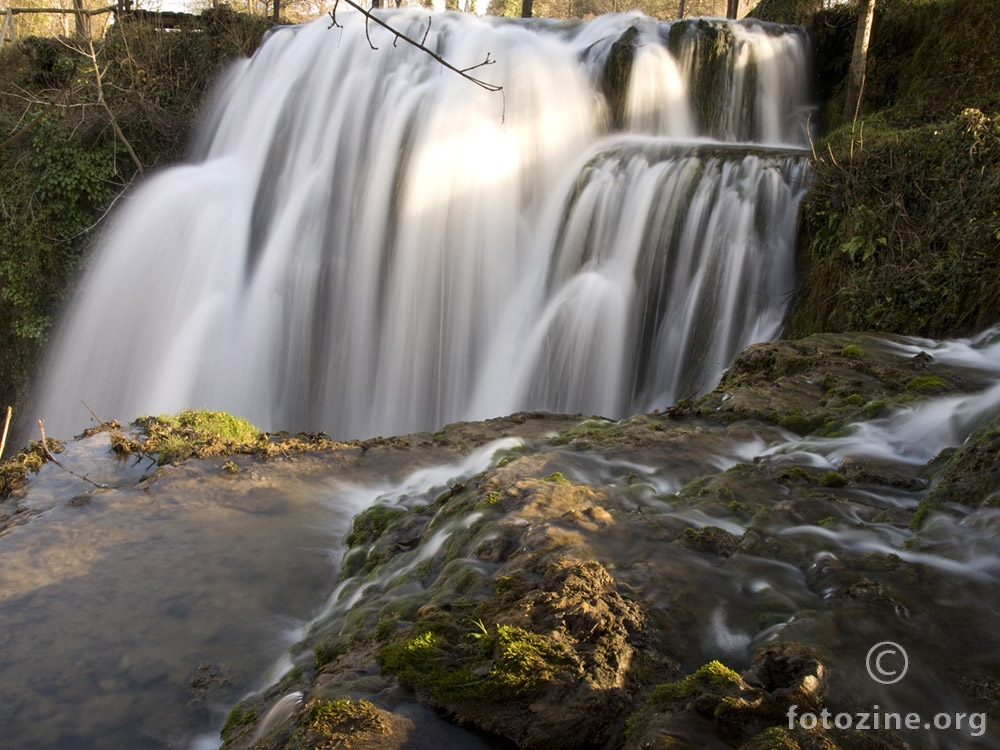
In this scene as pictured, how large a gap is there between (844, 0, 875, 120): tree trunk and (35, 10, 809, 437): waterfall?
121 cm

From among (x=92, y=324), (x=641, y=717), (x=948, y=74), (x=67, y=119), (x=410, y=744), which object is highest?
(x=948, y=74)

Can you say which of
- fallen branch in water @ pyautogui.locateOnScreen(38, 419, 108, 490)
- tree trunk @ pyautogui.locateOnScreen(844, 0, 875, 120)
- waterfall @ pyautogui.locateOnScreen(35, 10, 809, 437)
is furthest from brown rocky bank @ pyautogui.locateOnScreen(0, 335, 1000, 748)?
tree trunk @ pyautogui.locateOnScreen(844, 0, 875, 120)

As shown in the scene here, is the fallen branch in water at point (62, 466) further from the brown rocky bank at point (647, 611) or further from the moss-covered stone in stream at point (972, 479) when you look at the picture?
the moss-covered stone in stream at point (972, 479)

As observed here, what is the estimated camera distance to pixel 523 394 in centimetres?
875

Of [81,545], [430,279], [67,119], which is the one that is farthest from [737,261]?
[67,119]

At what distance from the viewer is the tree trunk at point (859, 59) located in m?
10.3

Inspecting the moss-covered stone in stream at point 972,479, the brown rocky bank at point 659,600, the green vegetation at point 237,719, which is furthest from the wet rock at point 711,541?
the green vegetation at point 237,719

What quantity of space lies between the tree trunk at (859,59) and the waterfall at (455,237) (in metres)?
1.21

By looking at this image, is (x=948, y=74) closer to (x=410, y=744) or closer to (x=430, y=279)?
(x=430, y=279)

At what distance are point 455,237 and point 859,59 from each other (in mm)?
6541

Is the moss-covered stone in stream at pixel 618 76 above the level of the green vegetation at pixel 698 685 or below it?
above

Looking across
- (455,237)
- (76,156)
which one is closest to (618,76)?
(455,237)

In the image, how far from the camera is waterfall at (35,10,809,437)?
853 cm

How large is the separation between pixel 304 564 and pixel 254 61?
513 inches
